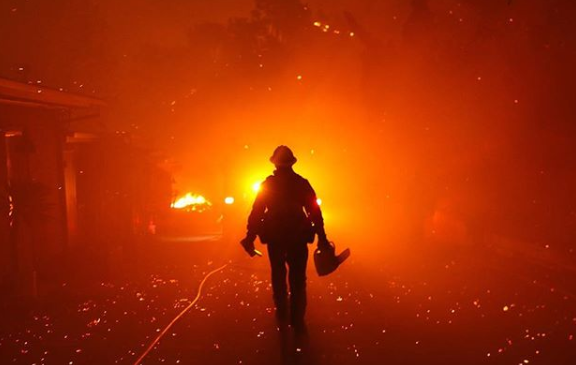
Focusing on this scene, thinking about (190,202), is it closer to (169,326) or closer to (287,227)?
(169,326)

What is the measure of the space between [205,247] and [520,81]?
8782 millimetres

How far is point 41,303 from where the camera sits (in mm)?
10633

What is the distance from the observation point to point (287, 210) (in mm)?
7461

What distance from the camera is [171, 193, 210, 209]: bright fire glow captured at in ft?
88.3

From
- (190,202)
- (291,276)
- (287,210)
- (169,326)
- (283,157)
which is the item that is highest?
(190,202)

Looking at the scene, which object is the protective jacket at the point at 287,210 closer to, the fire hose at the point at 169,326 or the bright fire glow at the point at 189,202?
the fire hose at the point at 169,326

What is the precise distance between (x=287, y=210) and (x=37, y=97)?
8.08 meters

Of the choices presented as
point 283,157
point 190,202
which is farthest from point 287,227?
point 190,202

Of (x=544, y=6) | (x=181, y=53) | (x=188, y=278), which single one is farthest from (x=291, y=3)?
(x=188, y=278)

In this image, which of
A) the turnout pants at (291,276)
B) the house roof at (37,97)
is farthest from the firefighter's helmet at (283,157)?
the house roof at (37,97)

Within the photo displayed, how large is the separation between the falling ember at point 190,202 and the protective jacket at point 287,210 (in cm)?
1916

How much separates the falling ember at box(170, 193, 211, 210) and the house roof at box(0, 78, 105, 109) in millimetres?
9835

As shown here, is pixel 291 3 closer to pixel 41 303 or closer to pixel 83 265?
pixel 83 265

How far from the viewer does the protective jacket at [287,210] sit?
7430 mm
